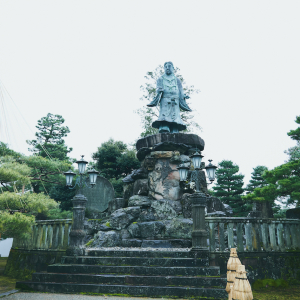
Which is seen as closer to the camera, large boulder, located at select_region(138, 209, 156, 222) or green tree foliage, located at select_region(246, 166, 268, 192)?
large boulder, located at select_region(138, 209, 156, 222)

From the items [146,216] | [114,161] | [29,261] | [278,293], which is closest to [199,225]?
[278,293]

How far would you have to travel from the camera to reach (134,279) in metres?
5.77

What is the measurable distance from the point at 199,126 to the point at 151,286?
1623 centimetres

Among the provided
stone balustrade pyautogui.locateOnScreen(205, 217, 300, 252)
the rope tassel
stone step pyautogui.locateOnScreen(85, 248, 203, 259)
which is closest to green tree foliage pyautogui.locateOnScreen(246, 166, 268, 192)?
stone balustrade pyautogui.locateOnScreen(205, 217, 300, 252)

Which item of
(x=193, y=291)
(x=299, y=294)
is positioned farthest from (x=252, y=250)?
(x=193, y=291)

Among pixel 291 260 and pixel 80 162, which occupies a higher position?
pixel 80 162

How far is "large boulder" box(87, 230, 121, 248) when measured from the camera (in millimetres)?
8258

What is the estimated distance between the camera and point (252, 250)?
6707 millimetres

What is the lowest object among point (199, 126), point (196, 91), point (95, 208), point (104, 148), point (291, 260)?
point (291, 260)

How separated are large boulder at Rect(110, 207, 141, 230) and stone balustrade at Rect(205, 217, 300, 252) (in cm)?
284

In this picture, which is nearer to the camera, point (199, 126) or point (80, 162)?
point (80, 162)

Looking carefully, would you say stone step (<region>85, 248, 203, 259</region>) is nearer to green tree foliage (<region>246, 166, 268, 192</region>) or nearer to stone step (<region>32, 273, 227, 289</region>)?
stone step (<region>32, 273, 227, 289</region>)

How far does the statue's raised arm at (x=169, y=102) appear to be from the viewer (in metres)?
11.9

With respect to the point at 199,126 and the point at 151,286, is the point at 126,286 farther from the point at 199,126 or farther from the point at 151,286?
the point at 199,126
